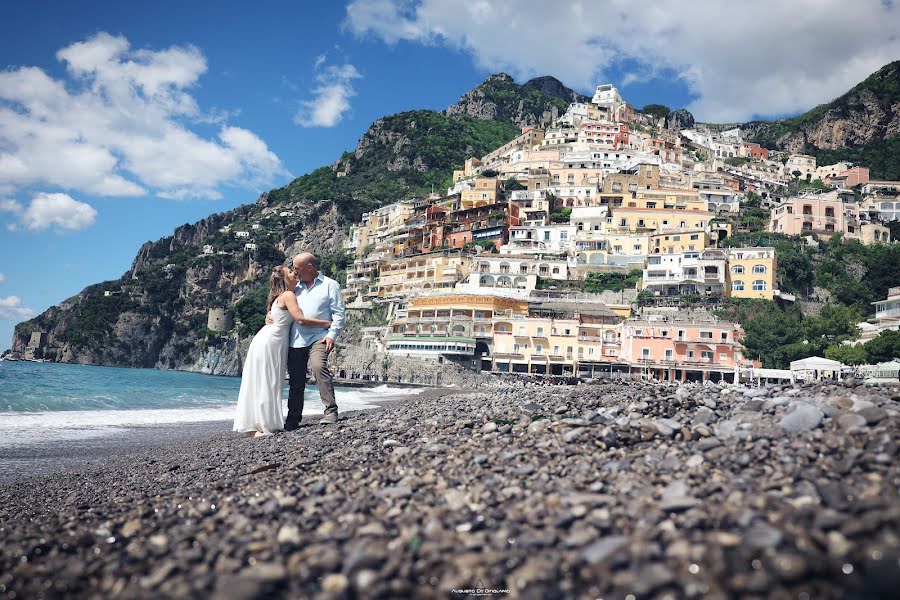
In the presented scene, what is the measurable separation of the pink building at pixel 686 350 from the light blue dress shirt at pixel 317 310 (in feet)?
125

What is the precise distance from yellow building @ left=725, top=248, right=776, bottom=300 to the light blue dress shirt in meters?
48.3

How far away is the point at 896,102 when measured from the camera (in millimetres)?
109625

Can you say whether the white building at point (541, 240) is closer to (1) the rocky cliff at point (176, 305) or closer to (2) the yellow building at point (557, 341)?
(2) the yellow building at point (557, 341)

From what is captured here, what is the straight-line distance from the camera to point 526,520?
3.48 m

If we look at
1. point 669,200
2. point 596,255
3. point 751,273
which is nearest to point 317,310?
point 751,273

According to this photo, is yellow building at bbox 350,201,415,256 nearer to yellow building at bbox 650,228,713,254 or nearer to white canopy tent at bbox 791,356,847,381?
yellow building at bbox 650,228,713,254

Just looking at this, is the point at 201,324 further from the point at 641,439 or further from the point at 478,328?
the point at 641,439

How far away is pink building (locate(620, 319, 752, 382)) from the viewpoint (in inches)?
1698

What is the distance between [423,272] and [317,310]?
184ft

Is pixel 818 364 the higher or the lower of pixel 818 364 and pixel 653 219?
the lower

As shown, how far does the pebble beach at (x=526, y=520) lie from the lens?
2656 millimetres

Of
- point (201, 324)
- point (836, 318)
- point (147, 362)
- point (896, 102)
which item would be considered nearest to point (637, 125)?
point (896, 102)

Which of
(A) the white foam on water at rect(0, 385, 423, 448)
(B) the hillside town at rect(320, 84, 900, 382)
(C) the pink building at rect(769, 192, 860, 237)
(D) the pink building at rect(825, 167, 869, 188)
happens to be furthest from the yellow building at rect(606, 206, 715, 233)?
(A) the white foam on water at rect(0, 385, 423, 448)

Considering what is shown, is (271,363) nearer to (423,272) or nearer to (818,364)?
(818,364)
